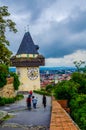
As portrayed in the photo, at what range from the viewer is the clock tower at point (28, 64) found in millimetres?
84625

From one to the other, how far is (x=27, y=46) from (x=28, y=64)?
12.4ft

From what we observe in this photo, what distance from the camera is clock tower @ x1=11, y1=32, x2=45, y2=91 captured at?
84.6 m

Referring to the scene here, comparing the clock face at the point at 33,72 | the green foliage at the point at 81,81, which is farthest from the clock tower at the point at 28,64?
the green foliage at the point at 81,81

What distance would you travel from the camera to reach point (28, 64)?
84.9 metres

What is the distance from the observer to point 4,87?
5053 cm

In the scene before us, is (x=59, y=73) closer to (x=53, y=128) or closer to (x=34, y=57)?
(x=34, y=57)

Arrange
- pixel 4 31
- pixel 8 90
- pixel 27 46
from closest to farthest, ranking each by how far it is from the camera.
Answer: pixel 4 31 < pixel 8 90 < pixel 27 46

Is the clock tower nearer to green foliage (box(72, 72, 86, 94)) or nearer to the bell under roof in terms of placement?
the bell under roof

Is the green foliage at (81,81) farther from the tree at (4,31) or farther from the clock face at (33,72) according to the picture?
the clock face at (33,72)

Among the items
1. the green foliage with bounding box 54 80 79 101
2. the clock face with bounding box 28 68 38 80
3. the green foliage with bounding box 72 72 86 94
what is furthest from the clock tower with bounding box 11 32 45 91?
the green foliage with bounding box 54 80 79 101

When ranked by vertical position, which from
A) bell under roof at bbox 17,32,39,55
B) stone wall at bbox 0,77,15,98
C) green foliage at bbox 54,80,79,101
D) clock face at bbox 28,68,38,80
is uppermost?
bell under roof at bbox 17,32,39,55

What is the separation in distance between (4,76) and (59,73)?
A: 61668 mm

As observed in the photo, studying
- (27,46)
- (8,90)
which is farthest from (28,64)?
(8,90)

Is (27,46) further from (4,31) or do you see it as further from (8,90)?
(4,31)
